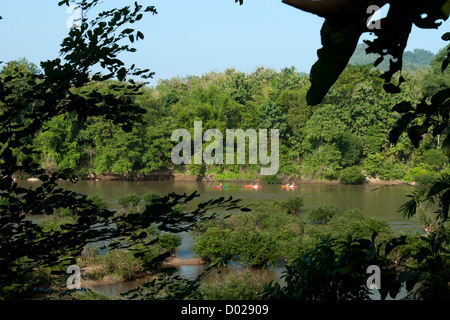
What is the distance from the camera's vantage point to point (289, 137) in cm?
2378

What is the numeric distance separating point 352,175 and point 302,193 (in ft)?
12.1

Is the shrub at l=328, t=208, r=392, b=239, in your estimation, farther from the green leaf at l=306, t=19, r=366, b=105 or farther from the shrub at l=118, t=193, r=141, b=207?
the green leaf at l=306, t=19, r=366, b=105

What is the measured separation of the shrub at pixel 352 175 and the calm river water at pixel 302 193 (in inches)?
16.9

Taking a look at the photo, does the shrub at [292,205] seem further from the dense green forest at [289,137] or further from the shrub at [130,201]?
the dense green forest at [289,137]

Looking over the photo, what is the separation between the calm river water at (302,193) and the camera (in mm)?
14500

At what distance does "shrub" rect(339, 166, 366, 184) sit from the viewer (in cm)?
2141

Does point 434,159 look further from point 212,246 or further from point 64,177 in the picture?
point 64,177

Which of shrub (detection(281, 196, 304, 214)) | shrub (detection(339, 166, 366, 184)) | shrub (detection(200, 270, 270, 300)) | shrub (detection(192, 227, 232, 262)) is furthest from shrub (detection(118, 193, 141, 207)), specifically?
shrub (detection(339, 166, 366, 184))

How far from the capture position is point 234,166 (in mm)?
23359

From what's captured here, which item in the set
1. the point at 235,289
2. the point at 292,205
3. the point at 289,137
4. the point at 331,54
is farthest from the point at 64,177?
the point at 289,137

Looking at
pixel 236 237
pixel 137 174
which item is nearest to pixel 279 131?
pixel 137 174

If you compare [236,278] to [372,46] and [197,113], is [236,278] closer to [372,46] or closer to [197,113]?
[372,46]

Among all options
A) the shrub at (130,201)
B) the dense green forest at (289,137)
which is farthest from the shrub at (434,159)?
the shrub at (130,201)

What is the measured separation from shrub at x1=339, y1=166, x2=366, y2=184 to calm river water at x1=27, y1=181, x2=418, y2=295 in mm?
430
